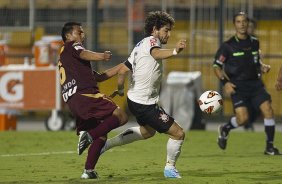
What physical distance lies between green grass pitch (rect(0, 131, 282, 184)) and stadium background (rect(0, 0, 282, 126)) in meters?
5.30

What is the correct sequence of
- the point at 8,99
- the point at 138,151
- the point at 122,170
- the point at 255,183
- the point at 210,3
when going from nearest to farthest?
the point at 255,183, the point at 122,170, the point at 138,151, the point at 8,99, the point at 210,3

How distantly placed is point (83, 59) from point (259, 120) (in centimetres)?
1515

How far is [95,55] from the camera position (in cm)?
1179

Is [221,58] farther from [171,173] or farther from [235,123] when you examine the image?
[171,173]

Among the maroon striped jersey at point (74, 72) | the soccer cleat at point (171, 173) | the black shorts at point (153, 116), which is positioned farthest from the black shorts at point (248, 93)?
the maroon striped jersey at point (74, 72)

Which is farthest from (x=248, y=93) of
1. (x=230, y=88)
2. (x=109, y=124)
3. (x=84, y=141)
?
(x=84, y=141)

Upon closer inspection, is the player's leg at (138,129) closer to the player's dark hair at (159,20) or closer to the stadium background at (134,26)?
the player's dark hair at (159,20)

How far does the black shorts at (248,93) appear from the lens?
53.9 ft

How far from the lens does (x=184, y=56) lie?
25969mm

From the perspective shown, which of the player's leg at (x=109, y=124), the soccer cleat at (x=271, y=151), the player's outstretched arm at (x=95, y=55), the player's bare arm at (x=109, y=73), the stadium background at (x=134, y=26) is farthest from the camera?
the stadium background at (x=134, y=26)

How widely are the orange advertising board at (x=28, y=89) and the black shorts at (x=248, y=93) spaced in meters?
7.49

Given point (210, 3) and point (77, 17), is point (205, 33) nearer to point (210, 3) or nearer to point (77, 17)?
point (210, 3)

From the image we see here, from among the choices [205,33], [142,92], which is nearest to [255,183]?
[142,92]

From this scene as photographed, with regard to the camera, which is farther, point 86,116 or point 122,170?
point 122,170
